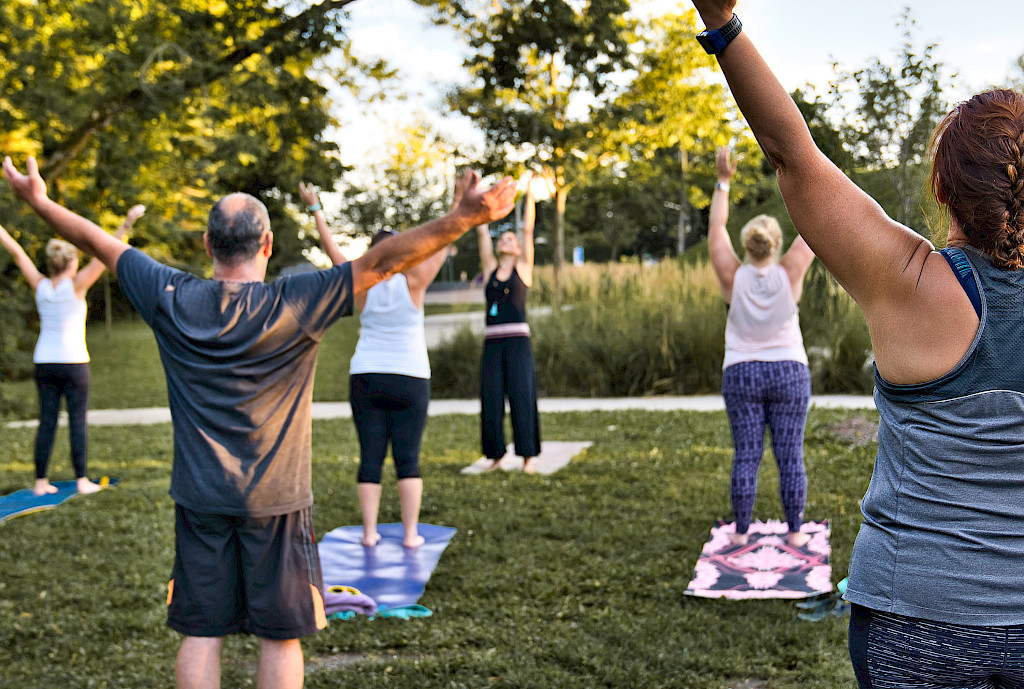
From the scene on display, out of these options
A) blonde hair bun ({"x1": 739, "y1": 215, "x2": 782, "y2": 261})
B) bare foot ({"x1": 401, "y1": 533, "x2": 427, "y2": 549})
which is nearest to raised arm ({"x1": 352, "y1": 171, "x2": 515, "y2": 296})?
blonde hair bun ({"x1": 739, "y1": 215, "x2": 782, "y2": 261})

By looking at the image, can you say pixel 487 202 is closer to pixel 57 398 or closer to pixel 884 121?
pixel 884 121

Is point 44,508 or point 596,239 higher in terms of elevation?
point 596,239

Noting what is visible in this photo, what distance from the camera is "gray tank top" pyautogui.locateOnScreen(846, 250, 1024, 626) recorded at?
157cm

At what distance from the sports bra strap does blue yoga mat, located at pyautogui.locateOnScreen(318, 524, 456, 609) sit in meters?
3.68

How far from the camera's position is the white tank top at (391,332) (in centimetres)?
541

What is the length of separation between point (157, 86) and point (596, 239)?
41.5 meters

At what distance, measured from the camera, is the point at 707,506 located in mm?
6547

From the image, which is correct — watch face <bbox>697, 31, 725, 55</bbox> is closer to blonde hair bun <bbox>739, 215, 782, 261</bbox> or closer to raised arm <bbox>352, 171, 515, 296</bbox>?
raised arm <bbox>352, 171, 515, 296</bbox>

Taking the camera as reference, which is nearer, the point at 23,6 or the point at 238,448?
the point at 238,448

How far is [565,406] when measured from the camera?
12539 mm

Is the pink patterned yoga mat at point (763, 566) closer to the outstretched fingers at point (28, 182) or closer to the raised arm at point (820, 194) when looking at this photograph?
the raised arm at point (820, 194)

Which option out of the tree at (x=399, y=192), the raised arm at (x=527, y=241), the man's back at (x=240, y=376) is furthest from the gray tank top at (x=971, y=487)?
the tree at (x=399, y=192)

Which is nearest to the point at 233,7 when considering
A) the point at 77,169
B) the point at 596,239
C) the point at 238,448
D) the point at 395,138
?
the point at 77,169

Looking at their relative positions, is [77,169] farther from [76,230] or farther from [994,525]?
[994,525]
